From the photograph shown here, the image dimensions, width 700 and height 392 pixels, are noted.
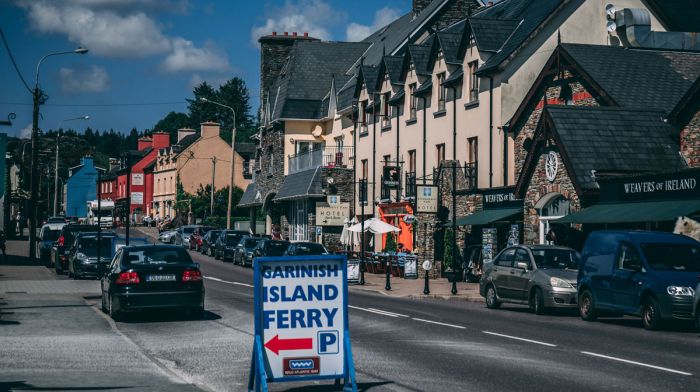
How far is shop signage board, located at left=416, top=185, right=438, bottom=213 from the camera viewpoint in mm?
→ 39438

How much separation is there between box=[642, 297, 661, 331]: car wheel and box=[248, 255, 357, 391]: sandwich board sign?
10607 millimetres

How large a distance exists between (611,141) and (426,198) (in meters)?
10.2

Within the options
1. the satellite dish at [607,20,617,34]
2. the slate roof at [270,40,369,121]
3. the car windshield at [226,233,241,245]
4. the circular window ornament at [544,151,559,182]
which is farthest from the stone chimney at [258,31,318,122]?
the circular window ornament at [544,151,559,182]

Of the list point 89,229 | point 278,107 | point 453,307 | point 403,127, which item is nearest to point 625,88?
point 453,307

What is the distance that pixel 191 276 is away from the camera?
66.3 feet

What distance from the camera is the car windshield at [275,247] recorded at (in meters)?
45.2

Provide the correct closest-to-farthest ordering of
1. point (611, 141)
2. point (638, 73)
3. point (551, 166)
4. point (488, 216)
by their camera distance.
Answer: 1. point (611, 141)
2. point (551, 166)
3. point (638, 73)
4. point (488, 216)

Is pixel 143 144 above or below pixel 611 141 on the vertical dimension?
above

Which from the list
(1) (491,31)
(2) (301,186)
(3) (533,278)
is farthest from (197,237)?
(3) (533,278)

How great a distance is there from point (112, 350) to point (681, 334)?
1037 cm

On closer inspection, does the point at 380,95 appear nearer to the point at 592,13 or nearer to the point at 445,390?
the point at 592,13

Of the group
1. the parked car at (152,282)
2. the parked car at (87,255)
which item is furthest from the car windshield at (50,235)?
the parked car at (152,282)

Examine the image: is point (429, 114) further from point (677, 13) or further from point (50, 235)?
point (50, 235)

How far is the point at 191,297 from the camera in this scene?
20.2 metres
